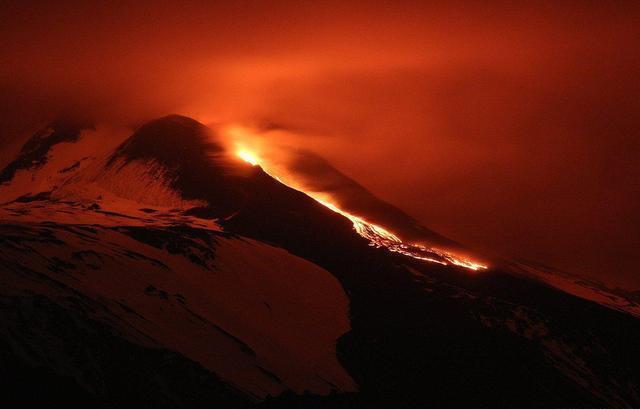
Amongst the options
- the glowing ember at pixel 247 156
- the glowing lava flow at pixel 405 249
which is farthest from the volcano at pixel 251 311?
the glowing ember at pixel 247 156

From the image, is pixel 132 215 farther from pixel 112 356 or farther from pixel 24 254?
pixel 112 356

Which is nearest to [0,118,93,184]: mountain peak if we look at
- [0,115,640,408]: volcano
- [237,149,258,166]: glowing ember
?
[0,115,640,408]: volcano

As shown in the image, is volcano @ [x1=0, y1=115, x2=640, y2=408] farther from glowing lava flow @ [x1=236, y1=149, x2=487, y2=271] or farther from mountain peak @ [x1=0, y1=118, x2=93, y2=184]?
mountain peak @ [x1=0, y1=118, x2=93, y2=184]

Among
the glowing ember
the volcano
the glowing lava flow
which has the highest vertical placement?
the glowing ember

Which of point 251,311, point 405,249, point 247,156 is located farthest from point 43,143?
point 251,311

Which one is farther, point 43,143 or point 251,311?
point 43,143

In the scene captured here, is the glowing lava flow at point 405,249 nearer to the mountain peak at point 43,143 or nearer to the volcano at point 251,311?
the volcano at point 251,311

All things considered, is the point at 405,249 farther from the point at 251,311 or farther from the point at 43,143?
the point at 43,143

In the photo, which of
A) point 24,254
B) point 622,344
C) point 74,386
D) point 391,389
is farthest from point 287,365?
point 622,344
